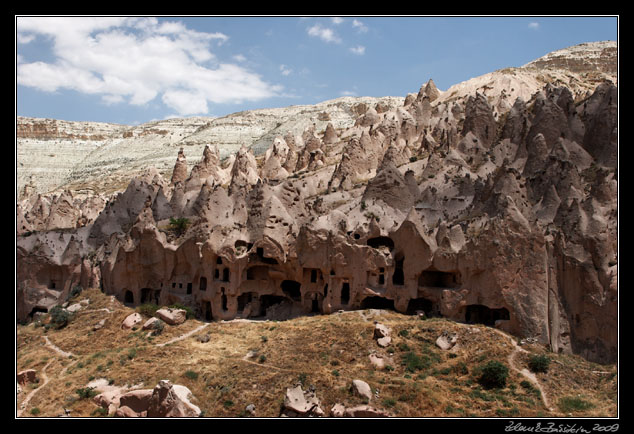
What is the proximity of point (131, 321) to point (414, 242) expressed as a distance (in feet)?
58.8

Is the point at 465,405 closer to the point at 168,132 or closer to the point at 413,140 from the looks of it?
the point at 413,140

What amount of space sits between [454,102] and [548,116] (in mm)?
24266

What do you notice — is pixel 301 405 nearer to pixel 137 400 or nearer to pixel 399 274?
pixel 137 400

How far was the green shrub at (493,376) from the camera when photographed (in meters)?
22.8

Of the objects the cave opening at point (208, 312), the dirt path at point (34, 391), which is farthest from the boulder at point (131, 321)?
the dirt path at point (34, 391)

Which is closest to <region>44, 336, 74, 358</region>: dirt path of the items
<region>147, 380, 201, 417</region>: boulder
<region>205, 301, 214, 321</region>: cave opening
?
<region>205, 301, 214, 321</region>: cave opening

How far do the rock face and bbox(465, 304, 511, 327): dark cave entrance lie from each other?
7cm

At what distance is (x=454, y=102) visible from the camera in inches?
2495

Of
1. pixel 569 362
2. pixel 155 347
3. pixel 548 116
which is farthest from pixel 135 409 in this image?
pixel 548 116

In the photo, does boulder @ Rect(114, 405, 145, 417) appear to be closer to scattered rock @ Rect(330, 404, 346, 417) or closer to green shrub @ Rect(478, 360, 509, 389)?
scattered rock @ Rect(330, 404, 346, 417)

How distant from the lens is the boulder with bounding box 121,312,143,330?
33312mm

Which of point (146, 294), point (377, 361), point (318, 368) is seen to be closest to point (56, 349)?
point (146, 294)

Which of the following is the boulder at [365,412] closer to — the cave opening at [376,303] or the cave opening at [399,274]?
the cave opening at [376,303]

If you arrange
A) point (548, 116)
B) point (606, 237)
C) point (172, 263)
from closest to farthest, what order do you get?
point (606, 237), point (172, 263), point (548, 116)
